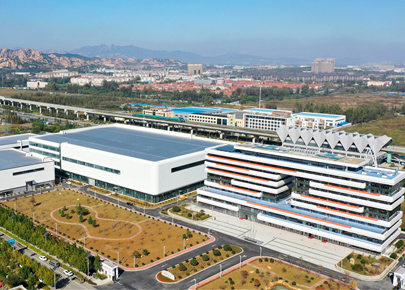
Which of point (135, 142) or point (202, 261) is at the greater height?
point (135, 142)

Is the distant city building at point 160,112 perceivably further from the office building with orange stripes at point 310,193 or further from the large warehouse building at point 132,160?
the office building with orange stripes at point 310,193

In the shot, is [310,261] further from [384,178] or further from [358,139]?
[358,139]

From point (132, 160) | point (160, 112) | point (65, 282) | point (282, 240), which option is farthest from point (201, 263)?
point (160, 112)

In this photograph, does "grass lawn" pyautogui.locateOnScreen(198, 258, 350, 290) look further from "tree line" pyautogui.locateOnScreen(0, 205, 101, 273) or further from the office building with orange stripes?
"tree line" pyautogui.locateOnScreen(0, 205, 101, 273)

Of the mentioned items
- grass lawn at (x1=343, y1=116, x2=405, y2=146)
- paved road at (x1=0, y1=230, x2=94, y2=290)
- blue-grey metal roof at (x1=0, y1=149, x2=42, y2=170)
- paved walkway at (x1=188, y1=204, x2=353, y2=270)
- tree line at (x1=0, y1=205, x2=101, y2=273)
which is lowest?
paved road at (x1=0, y1=230, x2=94, y2=290)

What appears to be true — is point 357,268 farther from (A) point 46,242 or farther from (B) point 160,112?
(B) point 160,112

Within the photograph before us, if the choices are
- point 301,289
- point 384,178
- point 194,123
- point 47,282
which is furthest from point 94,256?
point 194,123

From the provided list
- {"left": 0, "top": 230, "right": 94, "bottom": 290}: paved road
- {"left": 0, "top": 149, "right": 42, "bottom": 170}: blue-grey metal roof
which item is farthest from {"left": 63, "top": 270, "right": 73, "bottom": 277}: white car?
{"left": 0, "top": 149, "right": 42, "bottom": 170}: blue-grey metal roof
